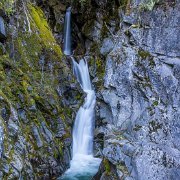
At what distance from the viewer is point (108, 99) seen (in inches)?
390

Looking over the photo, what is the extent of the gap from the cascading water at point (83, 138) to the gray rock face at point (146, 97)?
2.52 m

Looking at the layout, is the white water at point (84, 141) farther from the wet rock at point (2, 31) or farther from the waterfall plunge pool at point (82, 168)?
the wet rock at point (2, 31)

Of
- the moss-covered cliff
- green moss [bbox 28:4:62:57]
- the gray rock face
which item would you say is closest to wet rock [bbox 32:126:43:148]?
the moss-covered cliff

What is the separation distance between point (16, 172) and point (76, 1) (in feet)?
39.2

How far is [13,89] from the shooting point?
9852mm

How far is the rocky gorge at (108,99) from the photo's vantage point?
768 centimetres

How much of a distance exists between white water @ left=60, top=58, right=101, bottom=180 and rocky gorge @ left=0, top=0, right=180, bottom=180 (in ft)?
1.05

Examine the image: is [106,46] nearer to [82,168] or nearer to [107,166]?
[82,168]

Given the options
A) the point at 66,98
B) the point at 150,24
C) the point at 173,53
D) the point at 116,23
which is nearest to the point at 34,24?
the point at 66,98

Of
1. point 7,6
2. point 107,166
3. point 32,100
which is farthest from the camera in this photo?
point 7,6

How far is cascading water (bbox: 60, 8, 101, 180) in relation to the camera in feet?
34.8

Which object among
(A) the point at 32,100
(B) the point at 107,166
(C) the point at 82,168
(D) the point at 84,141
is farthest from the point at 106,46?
(B) the point at 107,166

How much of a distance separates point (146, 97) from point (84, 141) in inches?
185

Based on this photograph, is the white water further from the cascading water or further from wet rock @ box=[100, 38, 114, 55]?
wet rock @ box=[100, 38, 114, 55]
